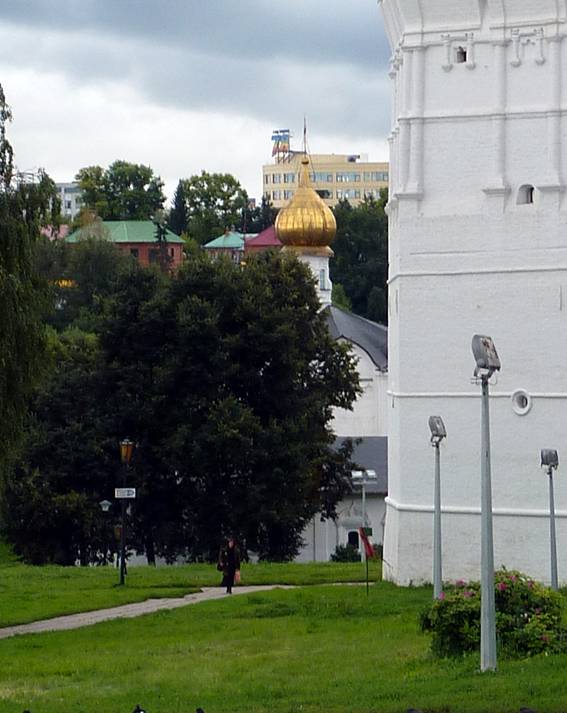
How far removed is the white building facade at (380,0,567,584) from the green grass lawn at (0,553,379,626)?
3.60 metres

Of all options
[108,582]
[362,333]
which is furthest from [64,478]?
[362,333]

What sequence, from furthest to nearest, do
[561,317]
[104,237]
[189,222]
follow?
1. [189,222]
2. [104,237]
3. [561,317]

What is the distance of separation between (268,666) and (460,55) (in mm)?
16282

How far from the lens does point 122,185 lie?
467 feet

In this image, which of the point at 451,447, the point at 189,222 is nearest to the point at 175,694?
the point at 451,447

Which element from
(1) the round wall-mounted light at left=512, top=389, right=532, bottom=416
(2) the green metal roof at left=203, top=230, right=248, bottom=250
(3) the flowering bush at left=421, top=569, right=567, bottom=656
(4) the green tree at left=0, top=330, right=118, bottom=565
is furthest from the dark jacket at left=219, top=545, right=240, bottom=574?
(2) the green metal roof at left=203, top=230, right=248, bottom=250

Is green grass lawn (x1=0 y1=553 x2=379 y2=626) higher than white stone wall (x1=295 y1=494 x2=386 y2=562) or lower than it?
lower

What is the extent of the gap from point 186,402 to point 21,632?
21710 mm

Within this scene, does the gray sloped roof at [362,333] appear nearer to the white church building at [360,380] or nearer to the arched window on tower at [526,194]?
the white church building at [360,380]

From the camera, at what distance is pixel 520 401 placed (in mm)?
34469

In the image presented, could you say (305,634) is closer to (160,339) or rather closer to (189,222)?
(160,339)

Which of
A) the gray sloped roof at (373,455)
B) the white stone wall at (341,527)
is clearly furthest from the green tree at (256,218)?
the white stone wall at (341,527)

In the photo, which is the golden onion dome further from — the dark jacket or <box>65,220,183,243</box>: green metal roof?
the dark jacket

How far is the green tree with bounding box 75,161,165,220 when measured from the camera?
140125 mm
